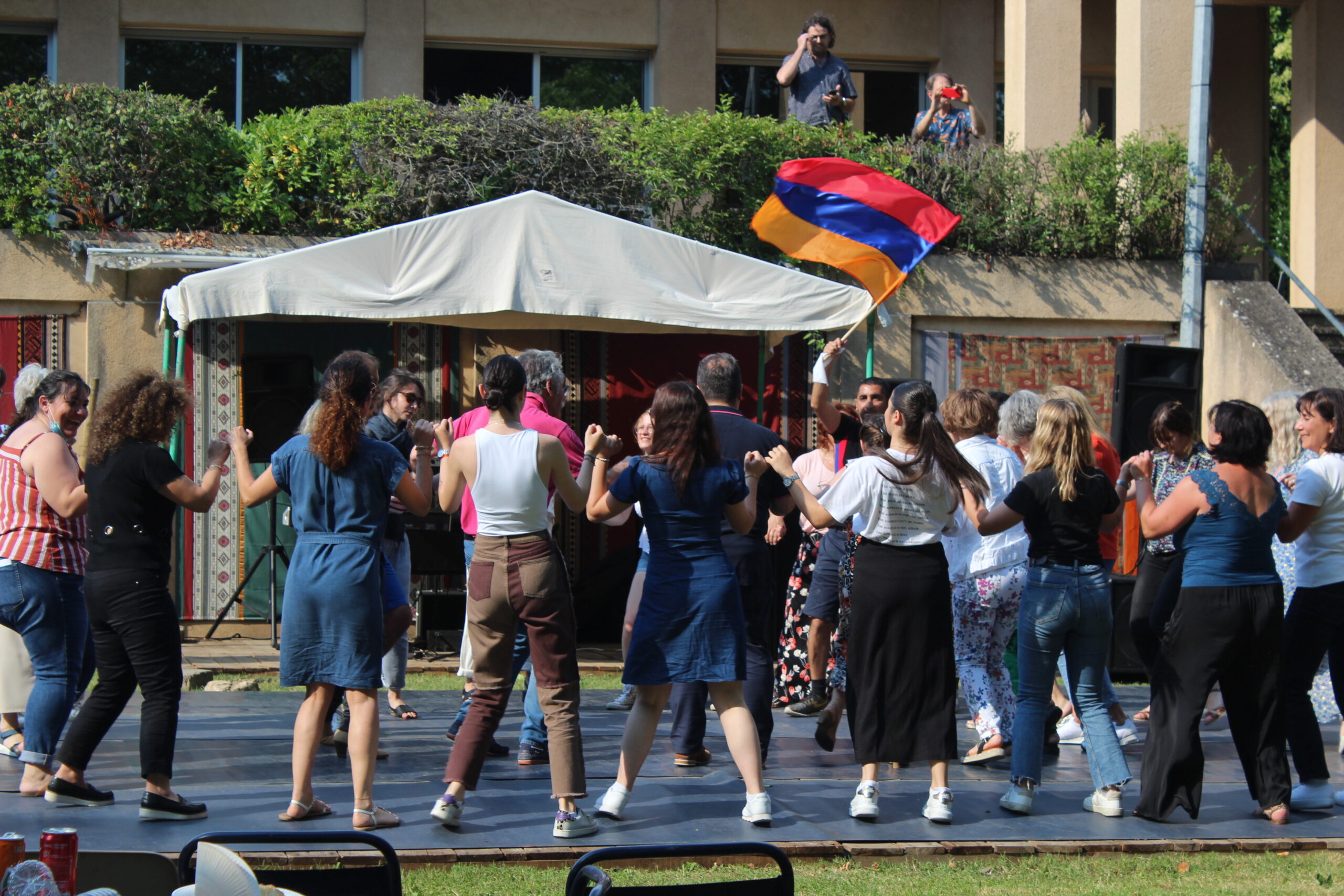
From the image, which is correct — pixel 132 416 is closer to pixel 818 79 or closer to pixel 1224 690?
pixel 1224 690

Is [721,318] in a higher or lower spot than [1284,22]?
lower

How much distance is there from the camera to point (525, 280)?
29.2 feet

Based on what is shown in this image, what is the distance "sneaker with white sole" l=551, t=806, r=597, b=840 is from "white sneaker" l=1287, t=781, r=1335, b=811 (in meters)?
3.21

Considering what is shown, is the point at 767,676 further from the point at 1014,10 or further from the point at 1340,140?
the point at 1340,140

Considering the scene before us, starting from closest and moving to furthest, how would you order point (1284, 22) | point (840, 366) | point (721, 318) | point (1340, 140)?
point (721, 318)
point (840, 366)
point (1340, 140)
point (1284, 22)

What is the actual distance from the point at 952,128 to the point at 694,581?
9233mm

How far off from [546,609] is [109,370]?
6.89 meters

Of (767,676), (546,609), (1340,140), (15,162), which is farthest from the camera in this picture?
(1340,140)

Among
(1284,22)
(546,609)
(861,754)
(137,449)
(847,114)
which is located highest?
(1284,22)

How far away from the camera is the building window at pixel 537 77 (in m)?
14.7

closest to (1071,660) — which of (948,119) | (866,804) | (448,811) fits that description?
(866,804)

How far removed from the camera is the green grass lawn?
4879mm

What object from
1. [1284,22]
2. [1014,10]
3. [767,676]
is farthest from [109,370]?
[1284,22]

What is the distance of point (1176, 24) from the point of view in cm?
1316
